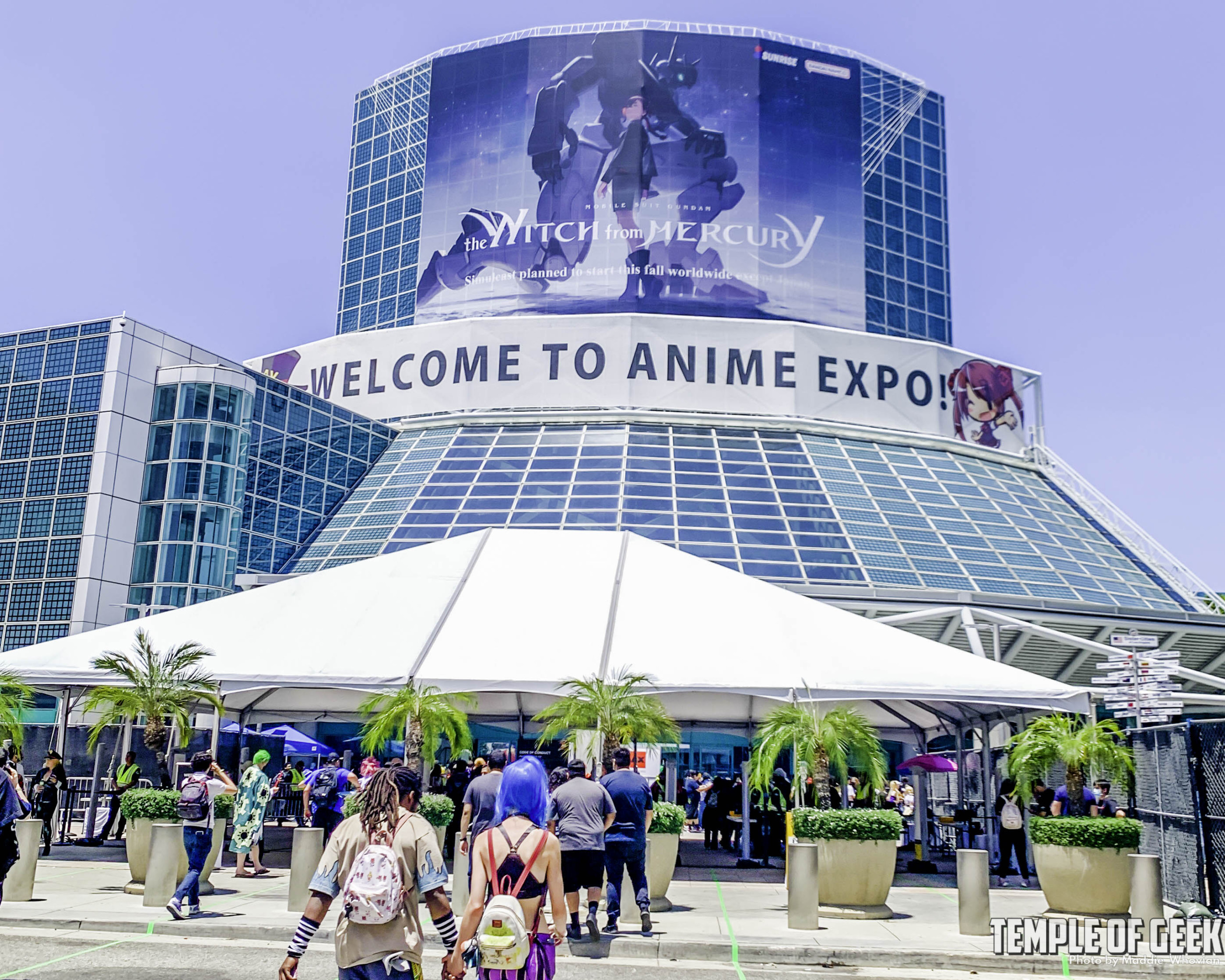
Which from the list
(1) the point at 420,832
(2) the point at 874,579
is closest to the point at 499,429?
(2) the point at 874,579

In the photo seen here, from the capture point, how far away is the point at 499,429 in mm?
38281

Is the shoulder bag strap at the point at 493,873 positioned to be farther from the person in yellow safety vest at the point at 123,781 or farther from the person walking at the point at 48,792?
the person walking at the point at 48,792

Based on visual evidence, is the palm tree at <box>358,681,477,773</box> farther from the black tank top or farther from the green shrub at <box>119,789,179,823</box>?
the black tank top

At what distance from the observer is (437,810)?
608 inches

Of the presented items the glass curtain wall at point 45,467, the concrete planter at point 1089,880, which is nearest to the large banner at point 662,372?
the glass curtain wall at point 45,467

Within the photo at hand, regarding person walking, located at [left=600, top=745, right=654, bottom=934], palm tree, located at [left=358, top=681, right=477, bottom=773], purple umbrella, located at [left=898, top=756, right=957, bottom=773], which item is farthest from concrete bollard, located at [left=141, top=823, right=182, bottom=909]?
purple umbrella, located at [left=898, top=756, right=957, bottom=773]

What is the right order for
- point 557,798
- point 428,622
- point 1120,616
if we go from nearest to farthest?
1. point 557,798
2. point 428,622
3. point 1120,616

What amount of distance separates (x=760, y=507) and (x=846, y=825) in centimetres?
1872

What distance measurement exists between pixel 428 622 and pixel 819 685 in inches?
240

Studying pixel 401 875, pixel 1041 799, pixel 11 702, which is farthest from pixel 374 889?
pixel 11 702

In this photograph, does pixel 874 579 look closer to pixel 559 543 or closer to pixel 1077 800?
pixel 559 543

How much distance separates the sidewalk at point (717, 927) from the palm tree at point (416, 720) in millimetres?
2314

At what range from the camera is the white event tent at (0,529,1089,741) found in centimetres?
1684

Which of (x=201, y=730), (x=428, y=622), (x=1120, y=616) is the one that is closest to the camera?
(x=428, y=622)
